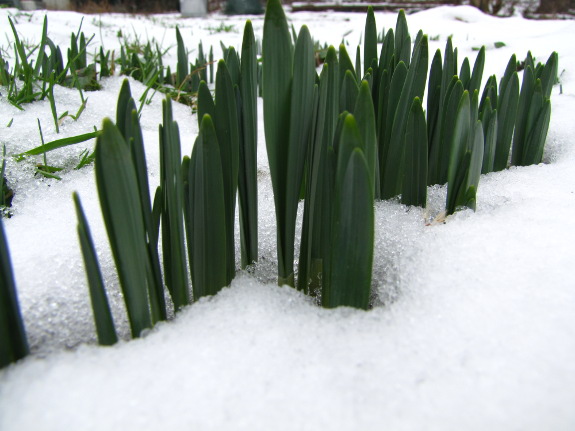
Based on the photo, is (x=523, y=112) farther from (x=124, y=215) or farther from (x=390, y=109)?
(x=124, y=215)

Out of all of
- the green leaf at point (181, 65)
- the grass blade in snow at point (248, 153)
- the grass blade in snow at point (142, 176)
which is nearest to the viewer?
the grass blade in snow at point (142, 176)

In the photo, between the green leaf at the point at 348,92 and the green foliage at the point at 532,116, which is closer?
the green leaf at the point at 348,92

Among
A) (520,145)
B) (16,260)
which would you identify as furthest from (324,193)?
(520,145)

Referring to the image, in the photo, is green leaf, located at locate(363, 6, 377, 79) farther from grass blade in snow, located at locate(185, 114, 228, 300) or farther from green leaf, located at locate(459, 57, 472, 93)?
grass blade in snow, located at locate(185, 114, 228, 300)

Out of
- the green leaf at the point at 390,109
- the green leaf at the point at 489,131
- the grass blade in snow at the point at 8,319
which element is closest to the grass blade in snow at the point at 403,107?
the green leaf at the point at 390,109

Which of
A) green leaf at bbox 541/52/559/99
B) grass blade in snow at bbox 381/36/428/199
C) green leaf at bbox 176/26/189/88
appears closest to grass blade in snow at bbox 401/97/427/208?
grass blade in snow at bbox 381/36/428/199

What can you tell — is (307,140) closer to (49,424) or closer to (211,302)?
(211,302)

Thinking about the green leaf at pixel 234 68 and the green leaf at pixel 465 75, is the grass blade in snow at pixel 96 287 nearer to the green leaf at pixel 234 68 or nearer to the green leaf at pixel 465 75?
the green leaf at pixel 234 68
